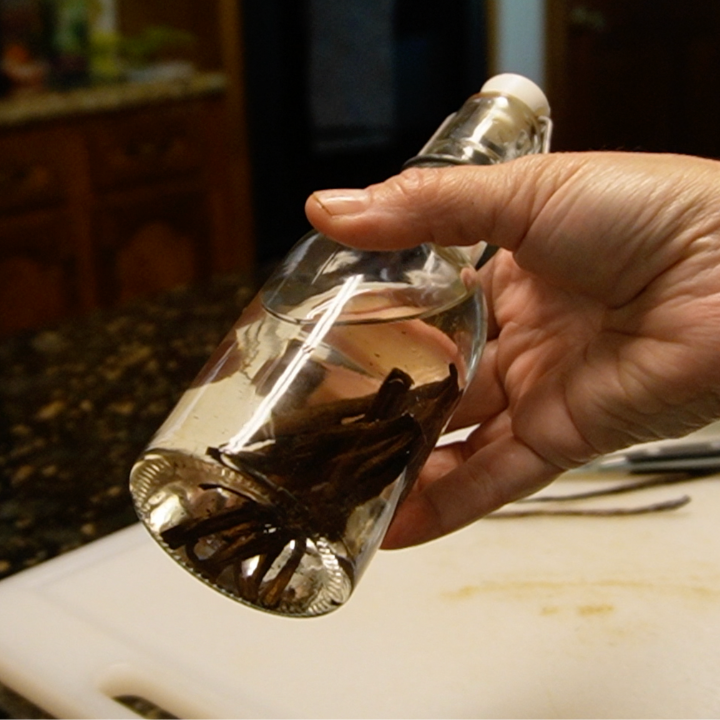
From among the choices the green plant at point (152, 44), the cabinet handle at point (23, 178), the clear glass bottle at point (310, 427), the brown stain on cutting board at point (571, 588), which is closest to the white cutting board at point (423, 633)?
the brown stain on cutting board at point (571, 588)

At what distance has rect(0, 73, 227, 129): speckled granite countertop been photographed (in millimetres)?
2137

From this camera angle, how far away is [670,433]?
1.92 ft

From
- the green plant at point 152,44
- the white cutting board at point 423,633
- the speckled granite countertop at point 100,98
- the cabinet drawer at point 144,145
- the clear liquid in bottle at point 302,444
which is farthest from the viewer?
the green plant at point 152,44

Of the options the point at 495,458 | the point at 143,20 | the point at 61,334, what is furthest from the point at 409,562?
the point at 143,20

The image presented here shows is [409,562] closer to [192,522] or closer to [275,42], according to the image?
[192,522]

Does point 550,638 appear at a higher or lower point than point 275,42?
lower

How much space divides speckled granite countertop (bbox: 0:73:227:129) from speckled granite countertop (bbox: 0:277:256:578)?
1.12 meters

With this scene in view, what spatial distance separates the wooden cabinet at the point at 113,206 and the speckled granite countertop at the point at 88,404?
3.75 feet

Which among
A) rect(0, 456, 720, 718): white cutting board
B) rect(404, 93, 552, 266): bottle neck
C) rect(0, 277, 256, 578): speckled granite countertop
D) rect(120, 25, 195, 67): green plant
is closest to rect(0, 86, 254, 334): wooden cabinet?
rect(120, 25, 195, 67): green plant

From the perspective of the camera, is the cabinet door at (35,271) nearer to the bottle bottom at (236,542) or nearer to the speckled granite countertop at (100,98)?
the speckled granite countertop at (100,98)

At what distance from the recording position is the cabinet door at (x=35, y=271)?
2.21 metres

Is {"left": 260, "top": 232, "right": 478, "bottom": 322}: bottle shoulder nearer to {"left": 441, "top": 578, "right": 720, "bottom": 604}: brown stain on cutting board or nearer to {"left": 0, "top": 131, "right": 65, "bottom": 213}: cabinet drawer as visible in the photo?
{"left": 441, "top": 578, "right": 720, "bottom": 604}: brown stain on cutting board

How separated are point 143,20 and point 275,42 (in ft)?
1.43

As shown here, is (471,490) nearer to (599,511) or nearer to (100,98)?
(599,511)
